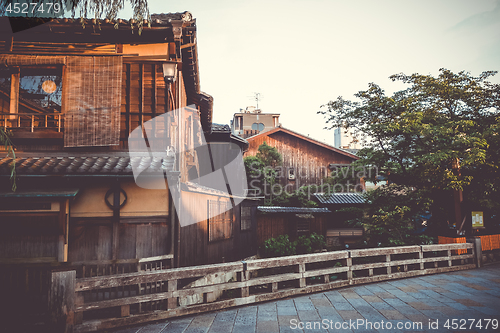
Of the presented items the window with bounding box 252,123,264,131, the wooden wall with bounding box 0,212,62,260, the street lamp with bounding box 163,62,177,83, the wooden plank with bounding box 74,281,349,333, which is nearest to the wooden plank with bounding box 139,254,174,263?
the wooden plank with bounding box 74,281,349,333

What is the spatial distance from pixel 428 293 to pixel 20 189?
10.2m

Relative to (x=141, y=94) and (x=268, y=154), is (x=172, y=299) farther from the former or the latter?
(x=268, y=154)

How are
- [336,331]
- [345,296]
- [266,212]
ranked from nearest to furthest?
[336,331] → [345,296] → [266,212]

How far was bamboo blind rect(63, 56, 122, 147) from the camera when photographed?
8164 mm

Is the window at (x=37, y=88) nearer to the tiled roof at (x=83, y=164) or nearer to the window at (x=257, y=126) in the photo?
the tiled roof at (x=83, y=164)

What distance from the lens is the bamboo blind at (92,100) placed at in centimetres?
816

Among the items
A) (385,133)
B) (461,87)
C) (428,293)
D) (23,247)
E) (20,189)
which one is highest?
(461,87)

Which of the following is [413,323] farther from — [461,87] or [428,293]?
[461,87]

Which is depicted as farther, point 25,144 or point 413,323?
point 25,144

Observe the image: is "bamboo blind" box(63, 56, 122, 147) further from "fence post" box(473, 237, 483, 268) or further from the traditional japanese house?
the traditional japanese house

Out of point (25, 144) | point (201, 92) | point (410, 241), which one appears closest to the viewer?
point (25, 144)

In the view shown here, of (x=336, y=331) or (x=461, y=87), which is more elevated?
(x=461, y=87)

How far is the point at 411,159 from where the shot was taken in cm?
1209

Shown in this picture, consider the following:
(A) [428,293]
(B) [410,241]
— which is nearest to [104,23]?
(A) [428,293]
